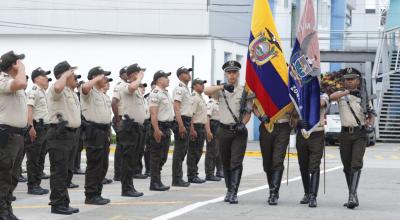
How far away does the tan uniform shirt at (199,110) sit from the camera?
714 inches

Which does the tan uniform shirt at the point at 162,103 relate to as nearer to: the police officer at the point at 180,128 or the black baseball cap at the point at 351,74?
the police officer at the point at 180,128

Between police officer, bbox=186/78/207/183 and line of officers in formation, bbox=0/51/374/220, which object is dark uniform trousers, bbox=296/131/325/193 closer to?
line of officers in formation, bbox=0/51/374/220

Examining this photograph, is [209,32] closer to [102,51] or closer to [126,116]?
[102,51]

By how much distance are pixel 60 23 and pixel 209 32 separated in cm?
664

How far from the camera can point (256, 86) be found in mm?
13758

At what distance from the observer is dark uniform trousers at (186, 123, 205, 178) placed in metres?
17.8

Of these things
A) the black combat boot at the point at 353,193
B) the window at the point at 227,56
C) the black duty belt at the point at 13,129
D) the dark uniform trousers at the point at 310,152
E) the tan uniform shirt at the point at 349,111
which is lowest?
the black combat boot at the point at 353,193

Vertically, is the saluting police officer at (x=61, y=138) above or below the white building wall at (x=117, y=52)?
below

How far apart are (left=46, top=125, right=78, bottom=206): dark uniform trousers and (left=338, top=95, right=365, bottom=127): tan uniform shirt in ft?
13.1

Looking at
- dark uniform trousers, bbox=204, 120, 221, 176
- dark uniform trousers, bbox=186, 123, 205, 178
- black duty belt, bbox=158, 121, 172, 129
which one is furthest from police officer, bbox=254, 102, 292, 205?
dark uniform trousers, bbox=204, 120, 221, 176

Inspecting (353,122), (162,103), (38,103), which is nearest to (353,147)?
(353,122)

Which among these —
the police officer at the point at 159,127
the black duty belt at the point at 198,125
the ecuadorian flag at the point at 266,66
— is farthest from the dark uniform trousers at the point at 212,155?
the ecuadorian flag at the point at 266,66

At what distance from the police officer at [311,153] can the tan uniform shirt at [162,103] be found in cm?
330

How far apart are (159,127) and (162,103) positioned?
445 mm
